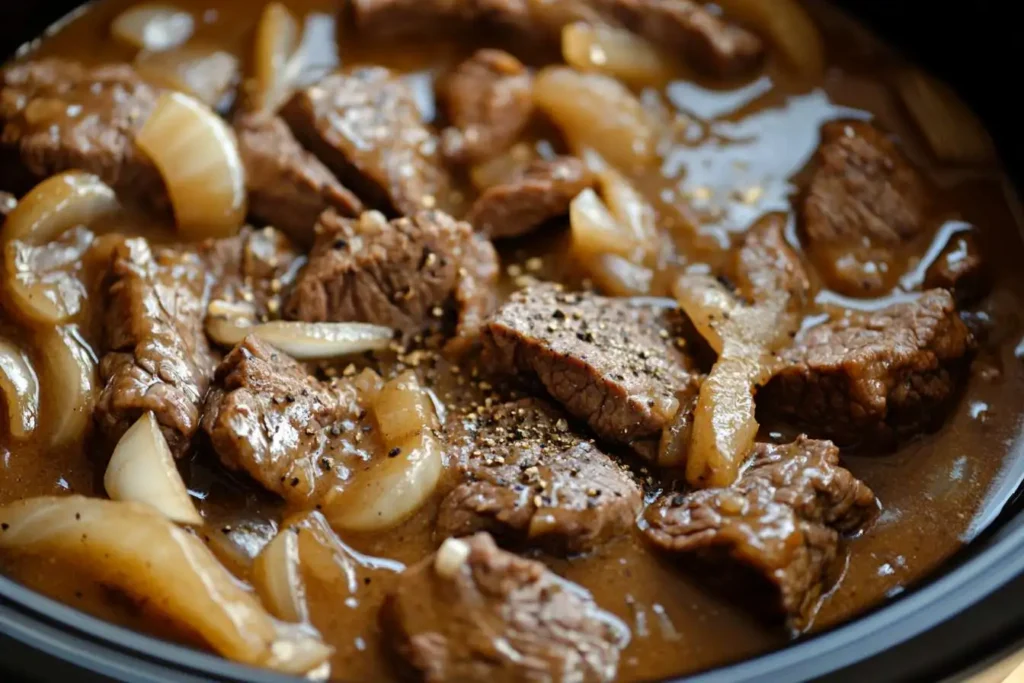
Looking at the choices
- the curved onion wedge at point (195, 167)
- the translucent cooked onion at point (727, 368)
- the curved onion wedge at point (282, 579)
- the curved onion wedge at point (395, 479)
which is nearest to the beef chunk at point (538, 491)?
the curved onion wedge at point (395, 479)

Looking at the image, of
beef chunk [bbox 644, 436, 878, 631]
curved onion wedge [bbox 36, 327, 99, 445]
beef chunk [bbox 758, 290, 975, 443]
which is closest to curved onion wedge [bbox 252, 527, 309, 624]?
curved onion wedge [bbox 36, 327, 99, 445]

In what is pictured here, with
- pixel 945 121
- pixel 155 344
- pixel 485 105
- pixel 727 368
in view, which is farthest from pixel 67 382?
pixel 945 121

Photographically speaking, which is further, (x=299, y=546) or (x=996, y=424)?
(x=996, y=424)

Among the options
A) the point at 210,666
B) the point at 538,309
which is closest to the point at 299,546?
the point at 210,666

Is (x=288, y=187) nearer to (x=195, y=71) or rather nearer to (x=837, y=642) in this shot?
(x=195, y=71)

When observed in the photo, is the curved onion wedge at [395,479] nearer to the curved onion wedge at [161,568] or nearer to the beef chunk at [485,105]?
the curved onion wedge at [161,568]

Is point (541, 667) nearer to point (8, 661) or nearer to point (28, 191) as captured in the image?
point (8, 661)
